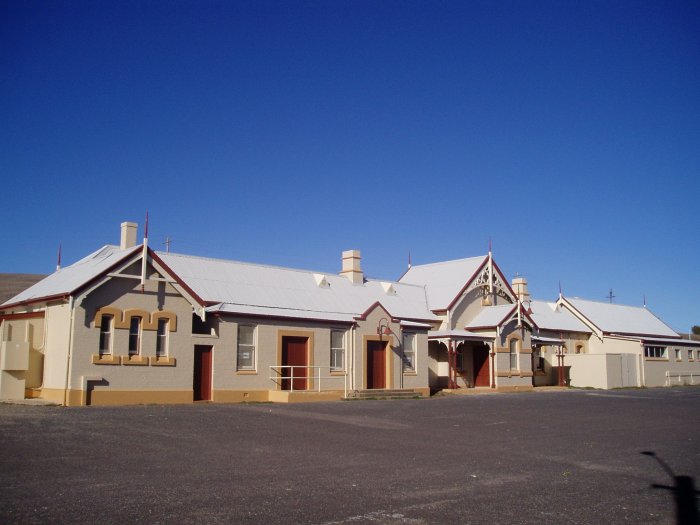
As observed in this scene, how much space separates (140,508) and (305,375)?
21641 mm

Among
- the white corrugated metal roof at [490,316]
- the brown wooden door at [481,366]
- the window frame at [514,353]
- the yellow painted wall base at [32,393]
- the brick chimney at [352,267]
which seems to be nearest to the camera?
the yellow painted wall base at [32,393]

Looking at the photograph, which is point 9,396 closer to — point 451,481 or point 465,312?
point 451,481

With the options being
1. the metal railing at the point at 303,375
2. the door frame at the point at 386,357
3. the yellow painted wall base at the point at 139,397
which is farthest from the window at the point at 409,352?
the yellow painted wall base at the point at 139,397

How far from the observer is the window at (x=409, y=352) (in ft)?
112

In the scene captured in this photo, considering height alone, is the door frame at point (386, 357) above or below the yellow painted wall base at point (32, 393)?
above

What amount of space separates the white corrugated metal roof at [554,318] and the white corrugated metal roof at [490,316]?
712 cm

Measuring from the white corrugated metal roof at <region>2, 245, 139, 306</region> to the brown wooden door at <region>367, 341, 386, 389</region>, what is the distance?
484 inches

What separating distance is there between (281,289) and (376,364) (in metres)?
5.61

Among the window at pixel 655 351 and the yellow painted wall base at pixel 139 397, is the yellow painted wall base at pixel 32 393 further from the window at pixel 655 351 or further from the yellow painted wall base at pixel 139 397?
the window at pixel 655 351

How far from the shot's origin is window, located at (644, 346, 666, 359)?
50375mm

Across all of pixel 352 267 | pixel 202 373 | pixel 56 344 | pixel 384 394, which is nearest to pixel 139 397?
pixel 202 373

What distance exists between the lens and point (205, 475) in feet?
36.3

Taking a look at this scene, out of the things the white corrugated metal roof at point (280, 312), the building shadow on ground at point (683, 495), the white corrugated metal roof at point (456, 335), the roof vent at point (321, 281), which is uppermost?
the roof vent at point (321, 281)

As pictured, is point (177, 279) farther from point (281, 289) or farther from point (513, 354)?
point (513, 354)
